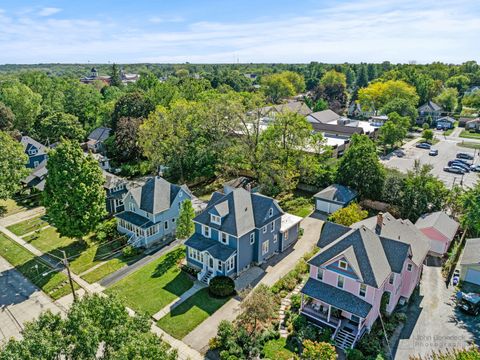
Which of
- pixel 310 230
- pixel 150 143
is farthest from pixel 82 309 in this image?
pixel 150 143

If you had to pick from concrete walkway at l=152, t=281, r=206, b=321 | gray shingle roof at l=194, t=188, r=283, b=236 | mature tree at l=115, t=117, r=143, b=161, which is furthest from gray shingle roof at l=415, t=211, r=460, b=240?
mature tree at l=115, t=117, r=143, b=161

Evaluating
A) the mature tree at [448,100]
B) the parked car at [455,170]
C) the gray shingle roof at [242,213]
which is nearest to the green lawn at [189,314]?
the gray shingle roof at [242,213]

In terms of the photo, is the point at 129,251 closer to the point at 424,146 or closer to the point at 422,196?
the point at 422,196

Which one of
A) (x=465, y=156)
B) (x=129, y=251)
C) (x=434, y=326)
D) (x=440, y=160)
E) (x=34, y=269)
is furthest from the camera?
(x=440, y=160)

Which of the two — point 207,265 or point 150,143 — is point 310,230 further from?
point 150,143

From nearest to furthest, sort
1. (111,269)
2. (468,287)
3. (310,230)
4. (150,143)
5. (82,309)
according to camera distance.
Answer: (82,309) → (468,287) → (111,269) → (310,230) → (150,143)

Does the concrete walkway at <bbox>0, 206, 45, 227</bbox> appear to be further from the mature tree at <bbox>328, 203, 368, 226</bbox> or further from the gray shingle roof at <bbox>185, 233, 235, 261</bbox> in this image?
the mature tree at <bbox>328, 203, 368, 226</bbox>

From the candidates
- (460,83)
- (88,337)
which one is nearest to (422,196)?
(88,337)
